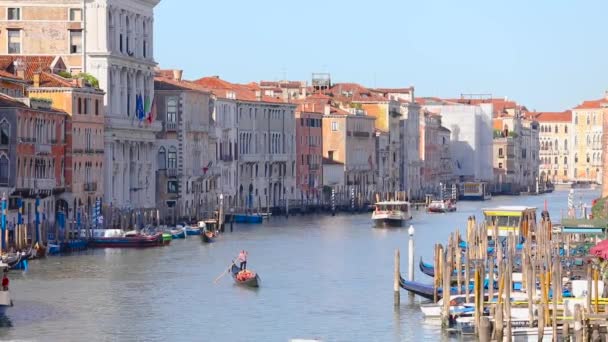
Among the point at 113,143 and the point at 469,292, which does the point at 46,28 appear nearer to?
the point at 113,143

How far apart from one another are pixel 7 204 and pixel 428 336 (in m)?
15.3

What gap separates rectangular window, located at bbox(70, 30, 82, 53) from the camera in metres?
50.0

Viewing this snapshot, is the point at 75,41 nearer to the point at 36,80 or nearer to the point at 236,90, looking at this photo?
the point at 36,80

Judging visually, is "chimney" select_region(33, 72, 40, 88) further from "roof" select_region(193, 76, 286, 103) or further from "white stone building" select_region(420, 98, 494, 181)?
"white stone building" select_region(420, 98, 494, 181)

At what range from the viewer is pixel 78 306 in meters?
29.4

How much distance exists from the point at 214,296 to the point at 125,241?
10878 mm

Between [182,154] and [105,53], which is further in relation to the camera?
[182,154]

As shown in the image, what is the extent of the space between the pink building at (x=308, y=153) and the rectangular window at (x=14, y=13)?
19.6 meters

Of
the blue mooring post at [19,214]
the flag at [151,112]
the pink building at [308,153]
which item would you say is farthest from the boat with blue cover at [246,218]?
the blue mooring post at [19,214]

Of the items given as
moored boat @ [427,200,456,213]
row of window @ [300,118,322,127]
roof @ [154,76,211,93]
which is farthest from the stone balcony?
row of window @ [300,118,322,127]

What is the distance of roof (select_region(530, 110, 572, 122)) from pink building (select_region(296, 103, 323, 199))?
51.8 m

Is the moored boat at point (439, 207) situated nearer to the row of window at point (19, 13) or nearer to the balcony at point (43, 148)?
Result: the row of window at point (19, 13)

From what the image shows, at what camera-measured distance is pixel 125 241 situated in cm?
4194

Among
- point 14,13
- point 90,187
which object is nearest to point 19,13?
point 14,13
